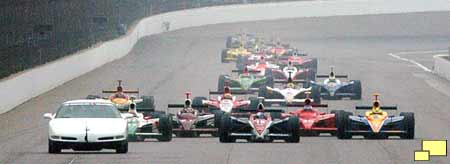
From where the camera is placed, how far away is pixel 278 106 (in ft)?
133

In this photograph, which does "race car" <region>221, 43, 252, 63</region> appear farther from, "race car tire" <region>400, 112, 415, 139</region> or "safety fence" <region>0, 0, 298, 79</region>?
"race car tire" <region>400, 112, 415, 139</region>

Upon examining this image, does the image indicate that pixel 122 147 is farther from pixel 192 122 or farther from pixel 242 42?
pixel 242 42

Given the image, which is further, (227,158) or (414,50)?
(414,50)

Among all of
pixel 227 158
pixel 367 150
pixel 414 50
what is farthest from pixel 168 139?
pixel 414 50

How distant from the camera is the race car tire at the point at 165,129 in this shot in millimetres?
28531

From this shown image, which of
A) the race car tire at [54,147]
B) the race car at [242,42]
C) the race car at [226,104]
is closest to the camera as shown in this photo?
the race car tire at [54,147]

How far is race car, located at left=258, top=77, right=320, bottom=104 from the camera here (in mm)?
38250

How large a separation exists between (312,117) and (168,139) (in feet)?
10.1

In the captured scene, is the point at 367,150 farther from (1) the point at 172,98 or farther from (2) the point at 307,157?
(1) the point at 172,98

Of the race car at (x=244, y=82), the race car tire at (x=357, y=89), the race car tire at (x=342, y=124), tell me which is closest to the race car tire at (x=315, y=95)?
the race car at (x=244, y=82)

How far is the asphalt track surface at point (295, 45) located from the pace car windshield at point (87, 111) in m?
0.81

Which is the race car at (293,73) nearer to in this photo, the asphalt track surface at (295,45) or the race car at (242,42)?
the asphalt track surface at (295,45)

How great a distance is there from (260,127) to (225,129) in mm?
735

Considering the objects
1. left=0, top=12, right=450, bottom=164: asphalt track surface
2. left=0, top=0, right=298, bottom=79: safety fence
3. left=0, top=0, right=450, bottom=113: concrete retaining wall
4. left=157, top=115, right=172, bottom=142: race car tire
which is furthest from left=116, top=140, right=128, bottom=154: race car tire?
left=0, top=0, right=298, bottom=79: safety fence
